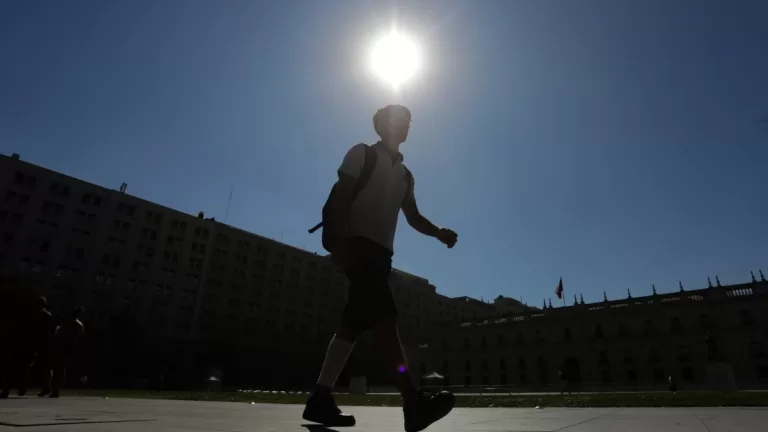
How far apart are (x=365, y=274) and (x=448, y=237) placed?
110cm

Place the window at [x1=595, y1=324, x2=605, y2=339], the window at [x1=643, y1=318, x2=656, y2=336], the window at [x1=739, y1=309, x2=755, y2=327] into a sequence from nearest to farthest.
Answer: the window at [x1=739, y1=309, x2=755, y2=327]
the window at [x1=643, y1=318, x2=656, y2=336]
the window at [x1=595, y1=324, x2=605, y2=339]

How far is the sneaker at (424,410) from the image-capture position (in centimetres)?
260

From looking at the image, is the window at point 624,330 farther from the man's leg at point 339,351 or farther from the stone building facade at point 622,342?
the man's leg at point 339,351

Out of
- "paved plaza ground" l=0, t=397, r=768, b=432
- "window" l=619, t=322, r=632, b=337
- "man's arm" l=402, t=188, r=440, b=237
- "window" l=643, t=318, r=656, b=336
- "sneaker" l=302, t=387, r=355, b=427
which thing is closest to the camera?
"paved plaza ground" l=0, t=397, r=768, b=432

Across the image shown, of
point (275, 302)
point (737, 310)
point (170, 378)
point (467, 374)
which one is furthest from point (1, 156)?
point (737, 310)

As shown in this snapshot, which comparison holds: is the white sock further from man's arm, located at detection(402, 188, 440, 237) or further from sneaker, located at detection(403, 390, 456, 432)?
man's arm, located at detection(402, 188, 440, 237)

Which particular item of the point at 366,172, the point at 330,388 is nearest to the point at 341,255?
the point at 366,172

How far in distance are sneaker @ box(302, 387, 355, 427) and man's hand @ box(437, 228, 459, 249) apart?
1.66 metres

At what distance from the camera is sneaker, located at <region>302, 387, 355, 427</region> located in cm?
276

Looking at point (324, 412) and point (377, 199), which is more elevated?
point (377, 199)

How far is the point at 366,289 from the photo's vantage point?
298 cm

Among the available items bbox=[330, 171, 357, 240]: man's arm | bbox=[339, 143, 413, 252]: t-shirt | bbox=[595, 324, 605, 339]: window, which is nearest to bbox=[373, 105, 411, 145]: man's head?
bbox=[339, 143, 413, 252]: t-shirt

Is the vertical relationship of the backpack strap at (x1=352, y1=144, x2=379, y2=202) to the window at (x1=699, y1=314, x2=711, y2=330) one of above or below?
below

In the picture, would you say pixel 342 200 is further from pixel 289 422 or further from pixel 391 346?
pixel 289 422
